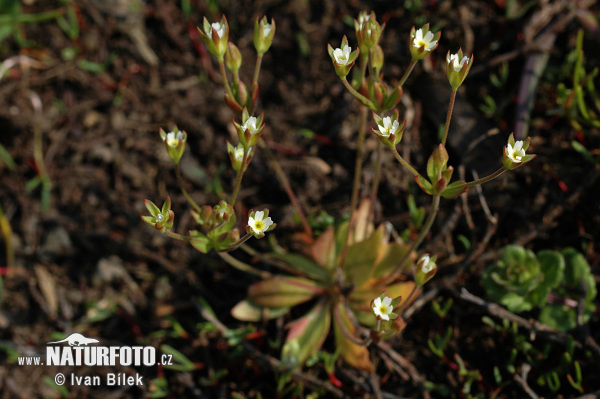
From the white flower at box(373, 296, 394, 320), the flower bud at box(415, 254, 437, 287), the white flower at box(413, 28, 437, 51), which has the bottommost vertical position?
the white flower at box(373, 296, 394, 320)

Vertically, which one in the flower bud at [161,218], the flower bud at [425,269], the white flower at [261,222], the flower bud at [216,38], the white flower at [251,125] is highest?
the flower bud at [216,38]

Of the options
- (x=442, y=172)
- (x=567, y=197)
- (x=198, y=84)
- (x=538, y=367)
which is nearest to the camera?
(x=442, y=172)

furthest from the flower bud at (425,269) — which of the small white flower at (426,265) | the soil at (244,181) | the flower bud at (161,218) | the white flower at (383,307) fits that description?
the flower bud at (161,218)

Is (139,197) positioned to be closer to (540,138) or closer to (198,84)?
(198,84)

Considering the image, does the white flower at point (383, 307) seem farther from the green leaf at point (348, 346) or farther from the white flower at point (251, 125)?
the white flower at point (251, 125)

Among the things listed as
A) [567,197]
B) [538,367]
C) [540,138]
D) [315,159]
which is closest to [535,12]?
[540,138]

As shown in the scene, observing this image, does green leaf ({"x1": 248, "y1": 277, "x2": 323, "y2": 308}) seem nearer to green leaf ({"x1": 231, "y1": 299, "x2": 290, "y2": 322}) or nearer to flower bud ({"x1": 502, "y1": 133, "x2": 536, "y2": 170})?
green leaf ({"x1": 231, "y1": 299, "x2": 290, "y2": 322})

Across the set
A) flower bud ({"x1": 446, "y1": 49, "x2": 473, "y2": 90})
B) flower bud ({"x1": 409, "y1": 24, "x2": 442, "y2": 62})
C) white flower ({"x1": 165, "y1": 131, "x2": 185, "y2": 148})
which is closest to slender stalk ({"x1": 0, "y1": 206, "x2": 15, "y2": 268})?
white flower ({"x1": 165, "y1": 131, "x2": 185, "y2": 148})
